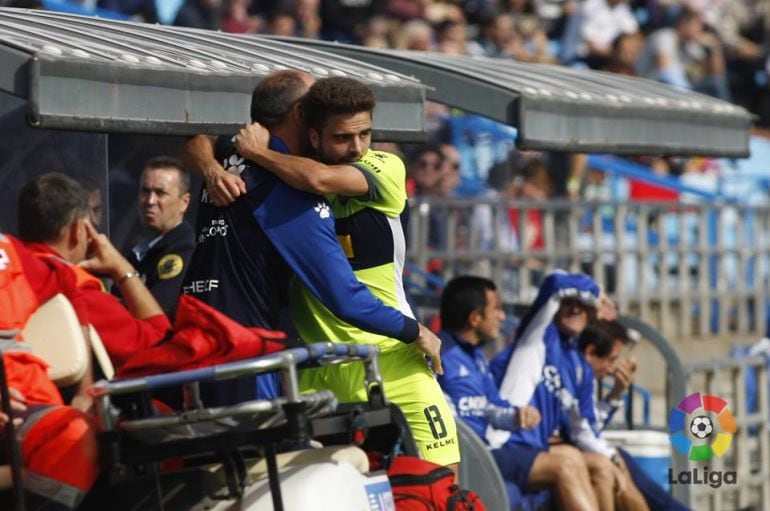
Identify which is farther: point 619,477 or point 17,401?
point 619,477

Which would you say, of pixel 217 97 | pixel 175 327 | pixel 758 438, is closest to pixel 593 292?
pixel 758 438

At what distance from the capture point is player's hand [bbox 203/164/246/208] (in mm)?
5672

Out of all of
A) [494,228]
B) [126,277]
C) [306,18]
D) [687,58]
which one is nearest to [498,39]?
[306,18]

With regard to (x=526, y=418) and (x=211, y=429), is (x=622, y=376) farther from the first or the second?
(x=211, y=429)

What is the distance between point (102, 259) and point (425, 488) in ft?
5.26

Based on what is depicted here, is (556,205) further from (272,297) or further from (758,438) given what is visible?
(272,297)

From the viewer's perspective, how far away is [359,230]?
19.5ft

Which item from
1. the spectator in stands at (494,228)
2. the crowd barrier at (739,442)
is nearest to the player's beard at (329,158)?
the crowd barrier at (739,442)

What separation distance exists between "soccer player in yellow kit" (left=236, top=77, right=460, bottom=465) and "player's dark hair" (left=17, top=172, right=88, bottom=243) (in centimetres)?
78

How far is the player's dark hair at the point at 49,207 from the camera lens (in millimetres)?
6113

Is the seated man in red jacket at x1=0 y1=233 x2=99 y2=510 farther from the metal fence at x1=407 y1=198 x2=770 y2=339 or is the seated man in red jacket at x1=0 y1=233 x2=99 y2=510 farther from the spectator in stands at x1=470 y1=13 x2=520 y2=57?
the spectator in stands at x1=470 y1=13 x2=520 y2=57

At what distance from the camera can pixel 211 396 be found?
544 cm

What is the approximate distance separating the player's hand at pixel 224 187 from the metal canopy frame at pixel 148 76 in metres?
0.29

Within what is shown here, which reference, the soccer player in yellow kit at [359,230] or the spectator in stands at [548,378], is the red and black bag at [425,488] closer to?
the soccer player in yellow kit at [359,230]
